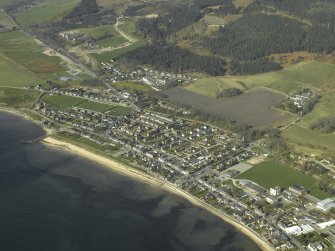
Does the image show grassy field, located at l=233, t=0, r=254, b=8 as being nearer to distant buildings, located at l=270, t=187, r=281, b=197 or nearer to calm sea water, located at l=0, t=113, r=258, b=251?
calm sea water, located at l=0, t=113, r=258, b=251

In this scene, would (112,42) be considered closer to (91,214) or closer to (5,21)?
(5,21)

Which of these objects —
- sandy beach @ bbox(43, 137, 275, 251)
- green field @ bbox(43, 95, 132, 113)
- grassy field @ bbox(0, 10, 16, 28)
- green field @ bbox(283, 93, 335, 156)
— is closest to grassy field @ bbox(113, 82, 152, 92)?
green field @ bbox(43, 95, 132, 113)

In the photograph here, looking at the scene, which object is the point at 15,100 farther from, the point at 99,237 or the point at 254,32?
the point at 254,32

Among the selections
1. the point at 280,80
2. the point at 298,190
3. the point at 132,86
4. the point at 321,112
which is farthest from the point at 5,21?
the point at 298,190

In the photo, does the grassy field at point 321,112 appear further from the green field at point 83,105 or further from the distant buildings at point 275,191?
the green field at point 83,105

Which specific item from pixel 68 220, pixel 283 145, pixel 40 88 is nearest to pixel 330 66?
pixel 283 145

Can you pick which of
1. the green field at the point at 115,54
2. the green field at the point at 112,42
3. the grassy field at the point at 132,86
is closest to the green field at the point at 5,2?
the green field at the point at 112,42

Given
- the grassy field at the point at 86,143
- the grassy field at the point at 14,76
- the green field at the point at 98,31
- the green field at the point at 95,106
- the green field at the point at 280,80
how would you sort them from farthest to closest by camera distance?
the green field at the point at 98,31 < the grassy field at the point at 14,76 < the green field at the point at 280,80 < the green field at the point at 95,106 < the grassy field at the point at 86,143
